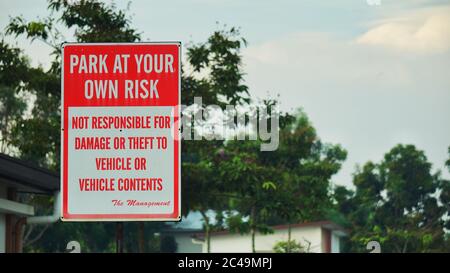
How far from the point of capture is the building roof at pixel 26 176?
11.8 m

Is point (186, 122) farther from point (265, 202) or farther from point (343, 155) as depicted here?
point (343, 155)

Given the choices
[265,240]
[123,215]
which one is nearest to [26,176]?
[123,215]

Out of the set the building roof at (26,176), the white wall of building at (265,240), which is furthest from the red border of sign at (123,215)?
the white wall of building at (265,240)

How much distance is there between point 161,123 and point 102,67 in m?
0.56

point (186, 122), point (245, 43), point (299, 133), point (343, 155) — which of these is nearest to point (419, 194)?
point (343, 155)

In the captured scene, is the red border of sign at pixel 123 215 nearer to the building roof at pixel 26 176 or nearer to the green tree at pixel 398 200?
the building roof at pixel 26 176

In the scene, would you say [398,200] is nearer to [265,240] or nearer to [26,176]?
[265,240]

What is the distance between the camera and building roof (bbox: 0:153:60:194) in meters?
11.8

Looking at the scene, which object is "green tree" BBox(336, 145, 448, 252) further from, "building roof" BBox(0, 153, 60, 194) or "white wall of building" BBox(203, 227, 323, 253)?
"building roof" BBox(0, 153, 60, 194)

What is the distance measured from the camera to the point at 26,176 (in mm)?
12414

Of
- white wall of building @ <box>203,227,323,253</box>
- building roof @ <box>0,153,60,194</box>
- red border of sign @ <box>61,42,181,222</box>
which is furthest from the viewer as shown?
white wall of building @ <box>203,227,323,253</box>

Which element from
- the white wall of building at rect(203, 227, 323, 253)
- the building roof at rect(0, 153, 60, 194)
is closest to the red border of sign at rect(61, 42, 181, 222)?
the building roof at rect(0, 153, 60, 194)

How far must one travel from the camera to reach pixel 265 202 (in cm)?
2642

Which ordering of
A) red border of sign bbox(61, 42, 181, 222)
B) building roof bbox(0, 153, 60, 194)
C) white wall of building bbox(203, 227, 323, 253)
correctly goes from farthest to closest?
white wall of building bbox(203, 227, 323, 253)
building roof bbox(0, 153, 60, 194)
red border of sign bbox(61, 42, 181, 222)
